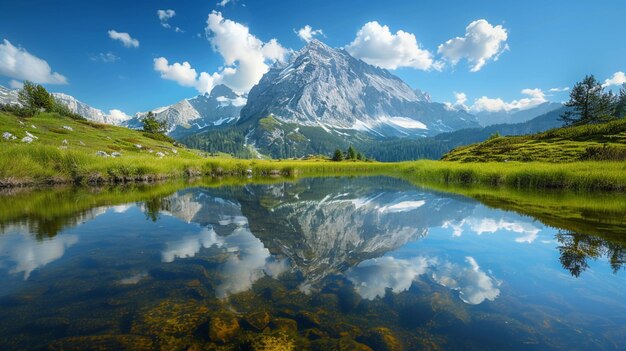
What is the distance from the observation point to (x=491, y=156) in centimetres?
5766

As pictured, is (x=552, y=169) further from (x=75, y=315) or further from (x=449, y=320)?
(x=75, y=315)

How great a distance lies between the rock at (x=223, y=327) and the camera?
489 cm

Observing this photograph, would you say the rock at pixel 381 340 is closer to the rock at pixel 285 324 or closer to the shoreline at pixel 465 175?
the rock at pixel 285 324

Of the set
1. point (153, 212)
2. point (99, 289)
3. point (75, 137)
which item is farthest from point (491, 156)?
point (75, 137)

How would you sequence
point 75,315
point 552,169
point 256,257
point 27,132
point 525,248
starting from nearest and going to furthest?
point 75,315, point 256,257, point 525,248, point 552,169, point 27,132

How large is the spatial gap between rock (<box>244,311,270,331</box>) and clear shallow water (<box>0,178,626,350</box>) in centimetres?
4

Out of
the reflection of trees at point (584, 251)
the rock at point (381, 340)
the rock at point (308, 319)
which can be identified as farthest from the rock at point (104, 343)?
the reflection of trees at point (584, 251)

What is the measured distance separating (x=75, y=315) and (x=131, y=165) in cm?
3705

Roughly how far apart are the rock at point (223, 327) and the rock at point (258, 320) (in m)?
0.24

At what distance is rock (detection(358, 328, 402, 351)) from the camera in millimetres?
4773

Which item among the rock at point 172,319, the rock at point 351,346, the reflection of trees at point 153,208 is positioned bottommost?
the rock at point 351,346

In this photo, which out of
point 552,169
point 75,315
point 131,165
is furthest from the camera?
point 131,165

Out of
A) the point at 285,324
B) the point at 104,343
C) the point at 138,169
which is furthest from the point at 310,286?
the point at 138,169

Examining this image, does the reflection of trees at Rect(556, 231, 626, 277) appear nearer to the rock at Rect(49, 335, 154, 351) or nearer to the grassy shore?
the rock at Rect(49, 335, 154, 351)
